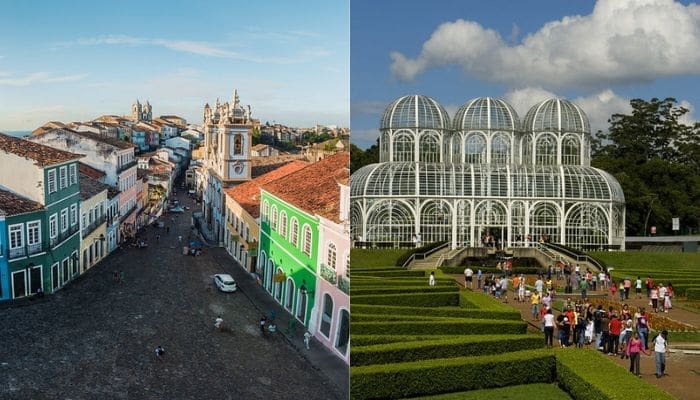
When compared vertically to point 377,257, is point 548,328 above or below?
above

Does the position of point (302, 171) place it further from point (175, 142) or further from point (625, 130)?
point (625, 130)

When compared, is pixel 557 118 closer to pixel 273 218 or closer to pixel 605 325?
pixel 605 325

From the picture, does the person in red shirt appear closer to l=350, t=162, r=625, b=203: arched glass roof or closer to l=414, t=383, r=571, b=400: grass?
l=414, t=383, r=571, b=400: grass

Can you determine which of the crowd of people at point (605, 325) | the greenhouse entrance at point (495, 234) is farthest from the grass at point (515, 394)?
the greenhouse entrance at point (495, 234)

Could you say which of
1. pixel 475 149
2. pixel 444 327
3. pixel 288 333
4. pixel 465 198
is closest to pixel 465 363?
pixel 444 327

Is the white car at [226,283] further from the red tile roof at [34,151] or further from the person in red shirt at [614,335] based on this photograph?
the person in red shirt at [614,335]
